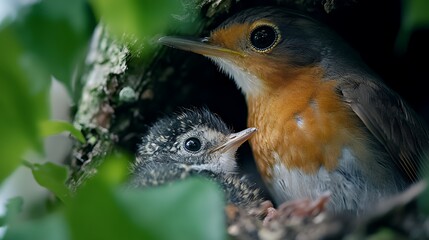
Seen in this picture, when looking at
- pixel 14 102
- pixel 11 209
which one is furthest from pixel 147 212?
pixel 11 209

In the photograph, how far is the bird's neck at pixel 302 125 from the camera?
13.2ft

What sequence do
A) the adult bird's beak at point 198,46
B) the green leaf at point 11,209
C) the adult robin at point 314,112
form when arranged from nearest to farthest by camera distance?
the green leaf at point 11,209
the adult robin at point 314,112
the adult bird's beak at point 198,46

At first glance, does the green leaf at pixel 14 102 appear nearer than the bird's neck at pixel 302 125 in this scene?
Yes

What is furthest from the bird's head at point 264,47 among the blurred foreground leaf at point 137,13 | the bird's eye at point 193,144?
the blurred foreground leaf at point 137,13

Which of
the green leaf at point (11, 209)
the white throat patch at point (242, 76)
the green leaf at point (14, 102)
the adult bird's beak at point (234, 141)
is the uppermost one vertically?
the green leaf at point (14, 102)

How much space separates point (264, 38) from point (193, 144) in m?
0.80

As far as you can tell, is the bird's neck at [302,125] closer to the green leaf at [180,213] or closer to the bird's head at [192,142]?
the bird's head at [192,142]

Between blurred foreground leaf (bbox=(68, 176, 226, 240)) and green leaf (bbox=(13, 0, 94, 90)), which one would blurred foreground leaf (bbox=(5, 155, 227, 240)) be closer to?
blurred foreground leaf (bbox=(68, 176, 226, 240))

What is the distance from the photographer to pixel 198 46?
15.0ft

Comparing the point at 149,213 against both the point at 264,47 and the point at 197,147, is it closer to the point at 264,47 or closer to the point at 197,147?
the point at 197,147

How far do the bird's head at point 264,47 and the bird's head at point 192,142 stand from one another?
313mm

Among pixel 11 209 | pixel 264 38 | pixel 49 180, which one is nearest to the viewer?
pixel 11 209

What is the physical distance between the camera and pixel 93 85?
498cm

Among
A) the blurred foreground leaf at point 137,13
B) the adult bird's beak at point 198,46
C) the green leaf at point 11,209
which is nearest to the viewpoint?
the blurred foreground leaf at point 137,13
